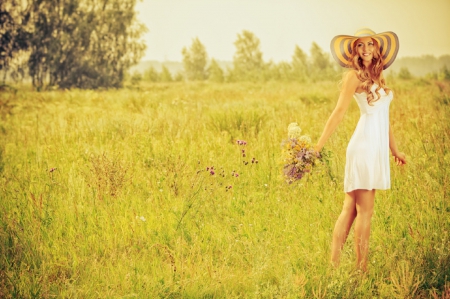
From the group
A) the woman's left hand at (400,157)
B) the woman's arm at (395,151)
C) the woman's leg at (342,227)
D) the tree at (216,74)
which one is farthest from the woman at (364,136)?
the tree at (216,74)

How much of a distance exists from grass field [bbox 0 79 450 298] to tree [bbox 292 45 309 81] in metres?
29.4

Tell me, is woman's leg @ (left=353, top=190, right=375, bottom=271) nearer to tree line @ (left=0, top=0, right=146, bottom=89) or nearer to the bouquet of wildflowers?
the bouquet of wildflowers

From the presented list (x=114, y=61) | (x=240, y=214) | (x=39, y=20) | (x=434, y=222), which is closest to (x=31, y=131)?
(x=240, y=214)

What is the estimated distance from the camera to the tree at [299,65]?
36.8 meters

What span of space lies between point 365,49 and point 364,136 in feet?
2.07

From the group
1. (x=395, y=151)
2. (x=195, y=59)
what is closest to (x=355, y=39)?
(x=395, y=151)

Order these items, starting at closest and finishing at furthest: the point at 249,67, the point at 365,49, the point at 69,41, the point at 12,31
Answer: the point at 365,49, the point at 12,31, the point at 69,41, the point at 249,67

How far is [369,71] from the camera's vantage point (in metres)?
2.79

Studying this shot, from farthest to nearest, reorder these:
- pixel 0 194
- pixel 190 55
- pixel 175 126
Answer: pixel 190 55, pixel 175 126, pixel 0 194

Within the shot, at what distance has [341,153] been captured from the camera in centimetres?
506

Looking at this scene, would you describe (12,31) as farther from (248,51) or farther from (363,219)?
(248,51)

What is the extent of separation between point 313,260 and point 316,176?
1700mm

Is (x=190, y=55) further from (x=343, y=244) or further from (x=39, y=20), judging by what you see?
(x=343, y=244)

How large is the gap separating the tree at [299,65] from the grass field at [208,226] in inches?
1156
